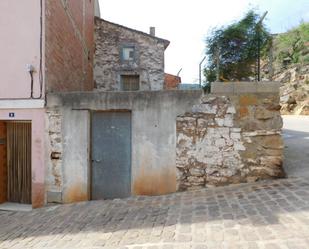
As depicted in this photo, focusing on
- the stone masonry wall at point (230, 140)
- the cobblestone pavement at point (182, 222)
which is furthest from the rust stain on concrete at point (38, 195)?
the stone masonry wall at point (230, 140)

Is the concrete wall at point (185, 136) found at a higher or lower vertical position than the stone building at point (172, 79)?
lower

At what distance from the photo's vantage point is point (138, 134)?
21.6 ft

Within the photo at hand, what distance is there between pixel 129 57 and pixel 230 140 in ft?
31.0

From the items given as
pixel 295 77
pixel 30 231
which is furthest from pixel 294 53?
pixel 30 231

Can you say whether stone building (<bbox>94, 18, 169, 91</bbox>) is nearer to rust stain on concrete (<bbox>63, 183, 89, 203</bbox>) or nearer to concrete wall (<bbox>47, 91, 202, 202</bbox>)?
concrete wall (<bbox>47, 91, 202, 202</bbox>)

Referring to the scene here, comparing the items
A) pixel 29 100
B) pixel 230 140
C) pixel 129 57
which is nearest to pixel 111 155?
pixel 29 100

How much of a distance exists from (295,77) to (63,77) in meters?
16.6

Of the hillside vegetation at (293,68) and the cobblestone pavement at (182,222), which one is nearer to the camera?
the cobblestone pavement at (182,222)

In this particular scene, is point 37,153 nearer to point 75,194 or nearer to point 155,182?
point 75,194

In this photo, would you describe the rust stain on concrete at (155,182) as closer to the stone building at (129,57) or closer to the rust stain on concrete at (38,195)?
the rust stain on concrete at (38,195)

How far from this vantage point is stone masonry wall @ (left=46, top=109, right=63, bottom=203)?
6.92 metres

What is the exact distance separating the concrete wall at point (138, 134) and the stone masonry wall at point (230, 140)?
9.1 inches

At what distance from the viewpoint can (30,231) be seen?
5348 mm

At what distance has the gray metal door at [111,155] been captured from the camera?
265 inches
